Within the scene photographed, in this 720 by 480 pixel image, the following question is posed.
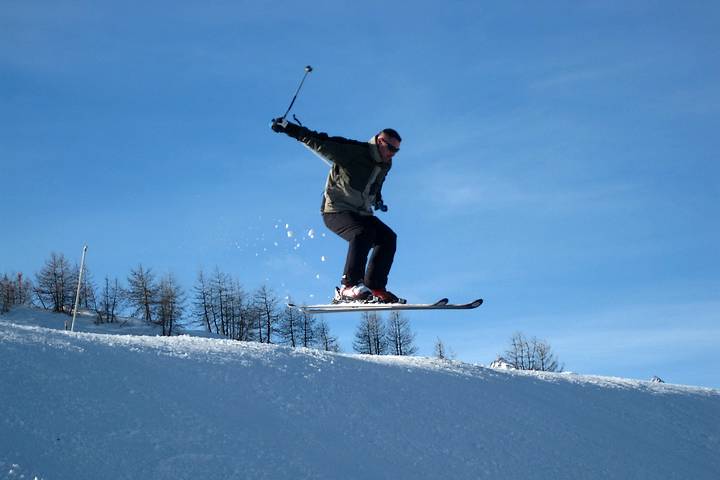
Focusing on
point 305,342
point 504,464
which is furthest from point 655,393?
point 305,342

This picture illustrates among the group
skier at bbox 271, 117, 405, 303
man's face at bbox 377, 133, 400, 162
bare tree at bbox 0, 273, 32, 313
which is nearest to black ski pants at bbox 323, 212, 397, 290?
skier at bbox 271, 117, 405, 303

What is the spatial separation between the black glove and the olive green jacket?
7 cm

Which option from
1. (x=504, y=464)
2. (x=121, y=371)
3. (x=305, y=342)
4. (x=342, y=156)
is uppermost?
(x=305, y=342)

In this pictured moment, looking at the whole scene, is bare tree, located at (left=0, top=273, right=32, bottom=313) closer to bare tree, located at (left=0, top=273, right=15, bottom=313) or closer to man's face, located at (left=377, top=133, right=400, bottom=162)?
bare tree, located at (left=0, top=273, right=15, bottom=313)

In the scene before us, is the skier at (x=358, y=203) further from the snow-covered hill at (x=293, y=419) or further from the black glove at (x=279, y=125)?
the snow-covered hill at (x=293, y=419)

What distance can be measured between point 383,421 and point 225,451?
121 inches

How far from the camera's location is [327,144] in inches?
372

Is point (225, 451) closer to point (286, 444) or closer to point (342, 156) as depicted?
point (286, 444)

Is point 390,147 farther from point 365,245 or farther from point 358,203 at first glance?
point 365,245

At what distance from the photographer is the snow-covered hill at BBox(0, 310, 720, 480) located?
23.4ft

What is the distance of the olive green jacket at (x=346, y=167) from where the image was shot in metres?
9.47

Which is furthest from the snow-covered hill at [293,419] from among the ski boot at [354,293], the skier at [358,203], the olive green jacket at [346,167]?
the olive green jacket at [346,167]

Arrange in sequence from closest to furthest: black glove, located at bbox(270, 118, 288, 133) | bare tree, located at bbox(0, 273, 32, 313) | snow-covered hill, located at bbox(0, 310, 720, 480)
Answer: snow-covered hill, located at bbox(0, 310, 720, 480)
black glove, located at bbox(270, 118, 288, 133)
bare tree, located at bbox(0, 273, 32, 313)

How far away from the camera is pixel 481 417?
11.3 m
